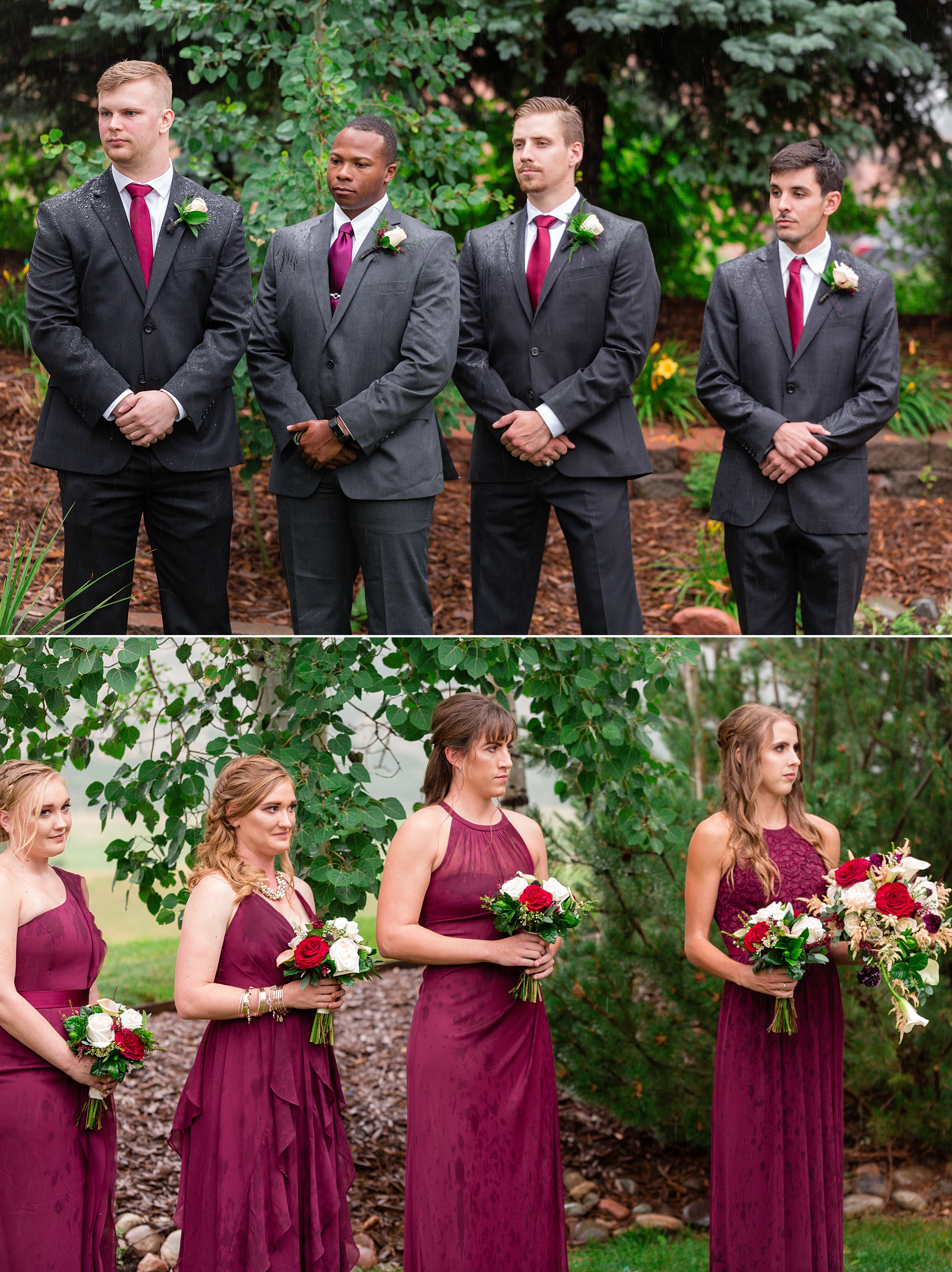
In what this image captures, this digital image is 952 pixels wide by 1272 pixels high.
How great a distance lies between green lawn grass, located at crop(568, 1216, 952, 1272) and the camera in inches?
198

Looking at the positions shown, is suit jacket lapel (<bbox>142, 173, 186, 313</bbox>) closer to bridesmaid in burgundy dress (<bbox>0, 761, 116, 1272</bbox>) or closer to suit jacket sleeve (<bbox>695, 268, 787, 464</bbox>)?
bridesmaid in burgundy dress (<bbox>0, 761, 116, 1272</bbox>)

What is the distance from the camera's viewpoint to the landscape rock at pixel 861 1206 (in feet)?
18.0

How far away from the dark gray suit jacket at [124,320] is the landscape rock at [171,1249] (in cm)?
285

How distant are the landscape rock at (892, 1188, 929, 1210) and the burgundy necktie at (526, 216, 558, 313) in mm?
3883

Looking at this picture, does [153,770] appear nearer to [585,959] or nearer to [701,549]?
[585,959]

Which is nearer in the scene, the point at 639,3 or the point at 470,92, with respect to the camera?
the point at 639,3

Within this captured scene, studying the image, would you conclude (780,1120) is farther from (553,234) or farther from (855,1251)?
(553,234)

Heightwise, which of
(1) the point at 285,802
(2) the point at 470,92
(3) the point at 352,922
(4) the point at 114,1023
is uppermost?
(2) the point at 470,92

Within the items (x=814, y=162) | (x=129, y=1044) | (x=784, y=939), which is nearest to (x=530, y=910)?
(x=784, y=939)

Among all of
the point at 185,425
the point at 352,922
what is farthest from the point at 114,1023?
the point at 185,425

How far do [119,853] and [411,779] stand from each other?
3.59ft

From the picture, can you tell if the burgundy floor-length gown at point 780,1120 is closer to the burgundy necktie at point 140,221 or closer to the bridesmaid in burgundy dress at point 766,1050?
the bridesmaid in burgundy dress at point 766,1050

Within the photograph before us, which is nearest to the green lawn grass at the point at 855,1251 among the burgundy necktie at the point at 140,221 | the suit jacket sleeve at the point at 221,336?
the suit jacket sleeve at the point at 221,336

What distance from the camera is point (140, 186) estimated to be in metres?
4.62
